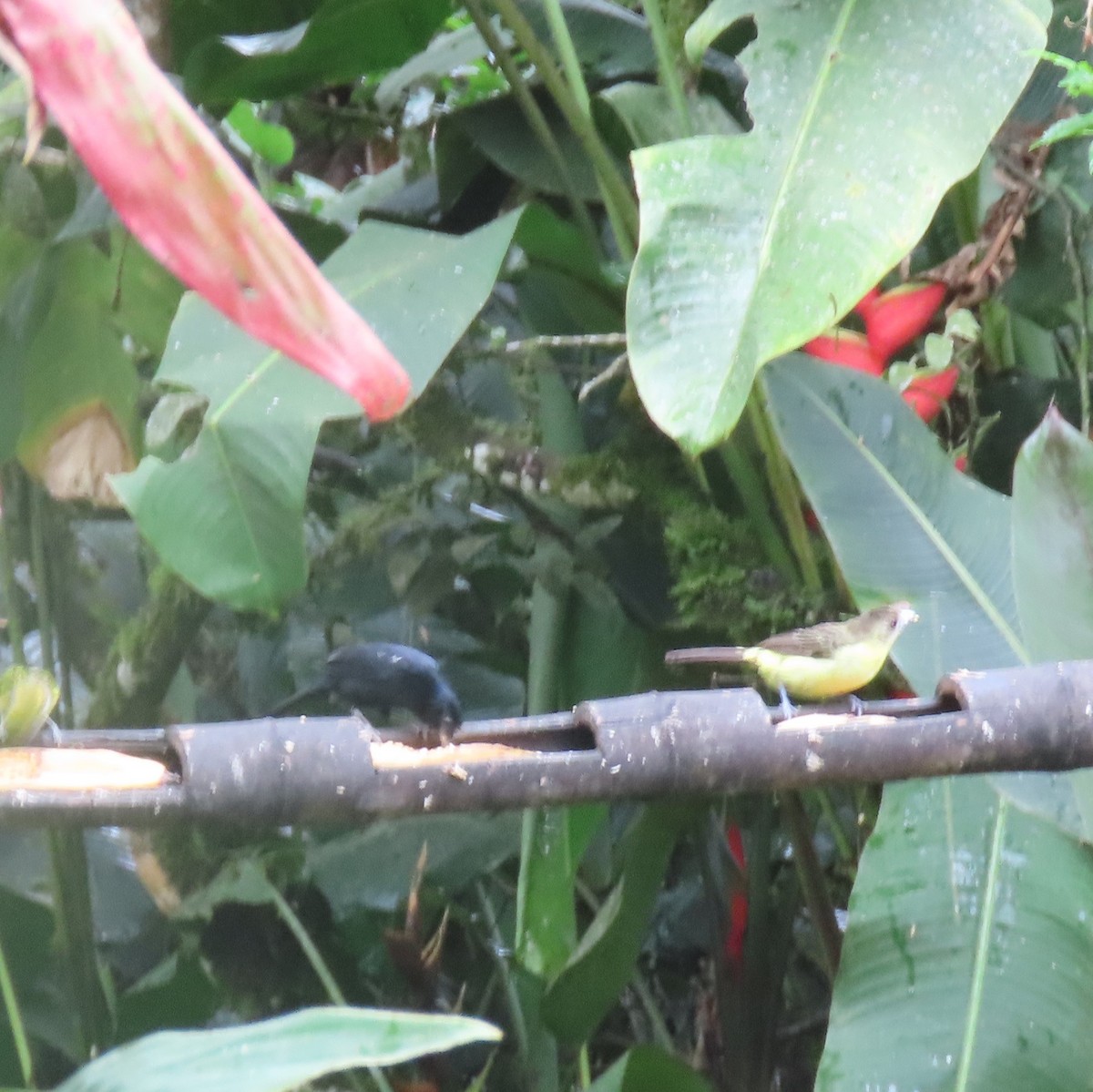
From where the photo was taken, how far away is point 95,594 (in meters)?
2.04

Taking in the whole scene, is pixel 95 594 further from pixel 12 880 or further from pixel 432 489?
pixel 432 489

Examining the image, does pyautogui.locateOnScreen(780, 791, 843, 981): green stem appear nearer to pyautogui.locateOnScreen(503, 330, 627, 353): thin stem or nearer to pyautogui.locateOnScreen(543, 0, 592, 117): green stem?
pyautogui.locateOnScreen(503, 330, 627, 353): thin stem

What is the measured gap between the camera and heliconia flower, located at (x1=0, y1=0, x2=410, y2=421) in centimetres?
31

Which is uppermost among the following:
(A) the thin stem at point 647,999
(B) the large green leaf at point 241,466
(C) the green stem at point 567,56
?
(C) the green stem at point 567,56

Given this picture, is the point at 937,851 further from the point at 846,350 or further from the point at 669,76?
the point at 669,76

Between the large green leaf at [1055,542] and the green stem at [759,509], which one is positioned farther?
the green stem at [759,509]

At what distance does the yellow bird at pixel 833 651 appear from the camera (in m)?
0.97

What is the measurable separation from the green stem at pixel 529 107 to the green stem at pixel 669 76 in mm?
156

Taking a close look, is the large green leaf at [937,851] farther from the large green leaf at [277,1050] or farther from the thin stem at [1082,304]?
the large green leaf at [277,1050]

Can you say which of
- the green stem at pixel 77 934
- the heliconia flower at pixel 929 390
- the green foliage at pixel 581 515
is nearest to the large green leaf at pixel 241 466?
the green foliage at pixel 581 515

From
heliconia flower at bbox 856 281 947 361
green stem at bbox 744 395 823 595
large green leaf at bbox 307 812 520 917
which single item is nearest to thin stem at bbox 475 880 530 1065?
large green leaf at bbox 307 812 520 917

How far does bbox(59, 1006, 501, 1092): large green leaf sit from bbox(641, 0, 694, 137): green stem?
37.2 inches

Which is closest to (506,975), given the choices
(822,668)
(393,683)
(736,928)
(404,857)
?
(404,857)

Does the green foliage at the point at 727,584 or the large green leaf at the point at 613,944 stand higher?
the green foliage at the point at 727,584
